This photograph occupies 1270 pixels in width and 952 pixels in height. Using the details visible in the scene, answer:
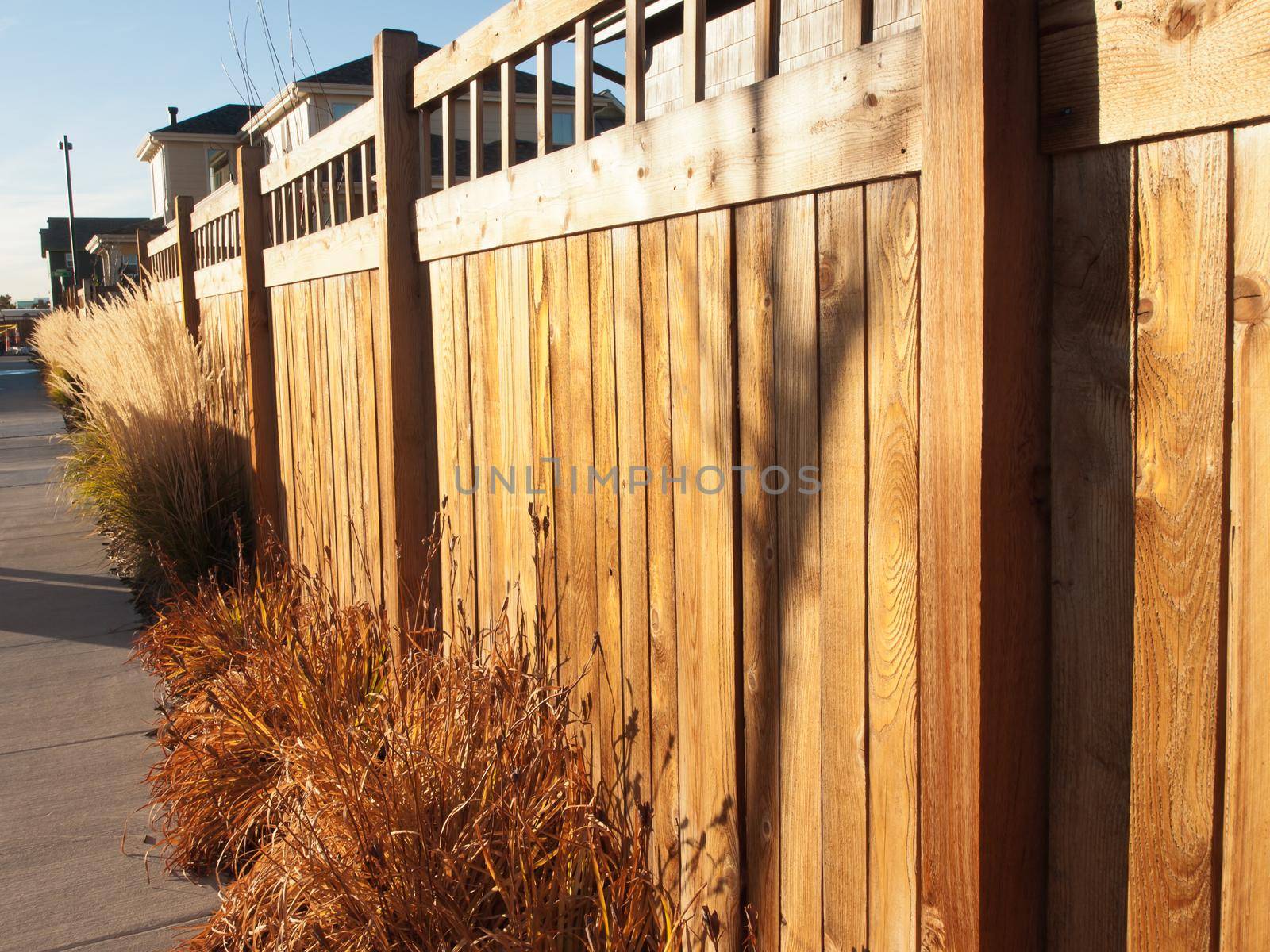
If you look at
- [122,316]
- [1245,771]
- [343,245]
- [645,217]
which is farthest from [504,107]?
[122,316]

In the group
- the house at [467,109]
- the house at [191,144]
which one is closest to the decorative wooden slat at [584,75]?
the house at [467,109]

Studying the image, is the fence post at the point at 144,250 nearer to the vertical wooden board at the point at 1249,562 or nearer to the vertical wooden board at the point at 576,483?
the vertical wooden board at the point at 576,483

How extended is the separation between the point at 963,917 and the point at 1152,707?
38cm

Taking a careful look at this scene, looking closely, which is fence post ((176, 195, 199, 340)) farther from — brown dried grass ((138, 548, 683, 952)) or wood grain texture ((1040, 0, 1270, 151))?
wood grain texture ((1040, 0, 1270, 151))

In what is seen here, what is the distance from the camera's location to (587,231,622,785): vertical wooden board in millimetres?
2449

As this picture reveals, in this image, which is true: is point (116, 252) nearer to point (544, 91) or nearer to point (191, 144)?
point (191, 144)

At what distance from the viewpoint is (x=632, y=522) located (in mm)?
2400

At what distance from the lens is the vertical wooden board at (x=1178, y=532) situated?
121cm

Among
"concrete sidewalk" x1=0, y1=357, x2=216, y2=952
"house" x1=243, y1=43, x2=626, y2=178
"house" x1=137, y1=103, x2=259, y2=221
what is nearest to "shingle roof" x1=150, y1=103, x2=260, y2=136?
"house" x1=137, y1=103, x2=259, y2=221

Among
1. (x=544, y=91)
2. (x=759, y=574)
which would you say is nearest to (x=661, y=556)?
(x=759, y=574)

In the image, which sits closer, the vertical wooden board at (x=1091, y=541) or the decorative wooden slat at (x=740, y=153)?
the vertical wooden board at (x=1091, y=541)

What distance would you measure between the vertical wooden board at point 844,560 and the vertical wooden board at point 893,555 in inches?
0.9

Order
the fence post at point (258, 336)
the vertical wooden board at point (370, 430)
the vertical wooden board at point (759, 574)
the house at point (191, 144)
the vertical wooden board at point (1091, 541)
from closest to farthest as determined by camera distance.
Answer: the vertical wooden board at point (1091, 541) → the vertical wooden board at point (759, 574) → the vertical wooden board at point (370, 430) → the fence post at point (258, 336) → the house at point (191, 144)

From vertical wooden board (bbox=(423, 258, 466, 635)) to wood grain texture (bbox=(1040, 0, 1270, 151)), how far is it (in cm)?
222
